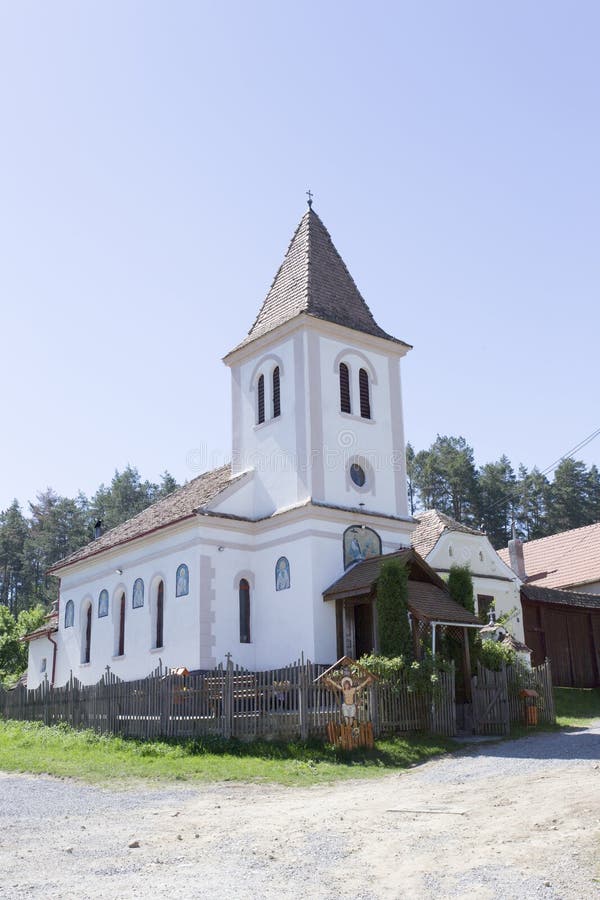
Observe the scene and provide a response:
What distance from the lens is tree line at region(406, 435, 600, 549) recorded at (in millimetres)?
71062

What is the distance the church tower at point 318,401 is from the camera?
2539cm

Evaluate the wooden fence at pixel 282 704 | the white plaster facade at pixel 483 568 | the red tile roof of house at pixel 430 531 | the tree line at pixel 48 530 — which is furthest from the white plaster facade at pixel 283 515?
the tree line at pixel 48 530

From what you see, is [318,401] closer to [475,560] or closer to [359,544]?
[359,544]

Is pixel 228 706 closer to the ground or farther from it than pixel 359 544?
closer to the ground

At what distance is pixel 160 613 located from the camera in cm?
2708

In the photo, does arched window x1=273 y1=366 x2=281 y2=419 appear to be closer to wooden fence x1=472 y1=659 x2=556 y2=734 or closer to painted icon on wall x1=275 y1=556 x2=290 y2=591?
painted icon on wall x1=275 y1=556 x2=290 y2=591

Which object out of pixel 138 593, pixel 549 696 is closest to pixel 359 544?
pixel 549 696

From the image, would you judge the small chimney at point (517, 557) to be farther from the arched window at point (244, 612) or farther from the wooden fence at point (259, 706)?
the wooden fence at point (259, 706)

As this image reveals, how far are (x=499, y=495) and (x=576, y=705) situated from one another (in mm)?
45439

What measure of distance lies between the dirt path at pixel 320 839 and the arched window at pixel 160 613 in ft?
40.8

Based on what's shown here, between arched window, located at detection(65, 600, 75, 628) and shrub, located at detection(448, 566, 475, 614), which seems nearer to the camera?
shrub, located at detection(448, 566, 475, 614)

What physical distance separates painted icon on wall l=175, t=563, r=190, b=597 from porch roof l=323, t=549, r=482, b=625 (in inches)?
171

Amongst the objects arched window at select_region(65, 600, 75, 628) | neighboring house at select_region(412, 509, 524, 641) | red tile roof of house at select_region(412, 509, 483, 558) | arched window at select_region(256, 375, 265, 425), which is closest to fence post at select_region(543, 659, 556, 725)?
neighboring house at select_region(412, 509, 524, 641)

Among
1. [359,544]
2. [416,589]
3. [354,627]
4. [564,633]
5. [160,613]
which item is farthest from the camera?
[564,633]
